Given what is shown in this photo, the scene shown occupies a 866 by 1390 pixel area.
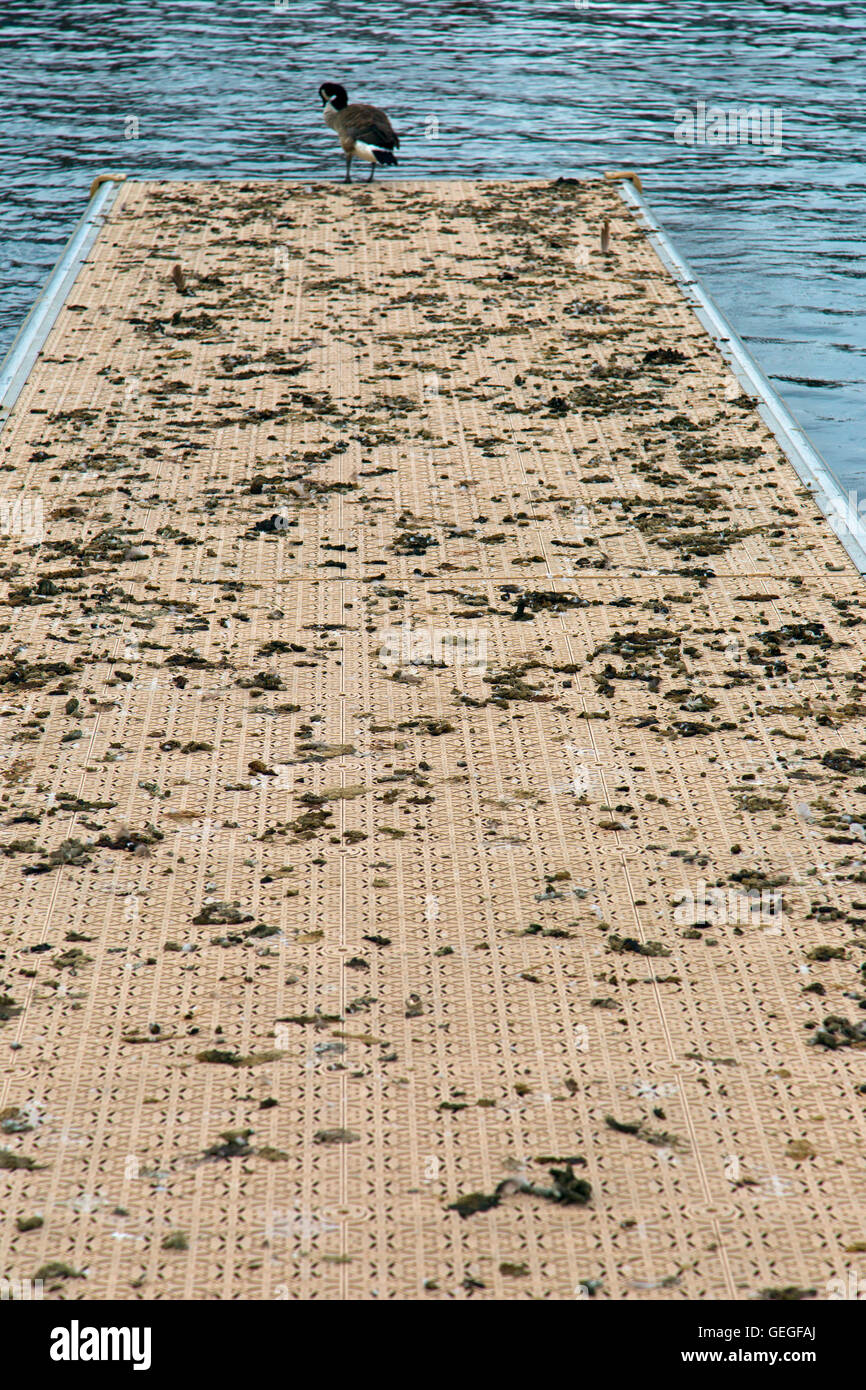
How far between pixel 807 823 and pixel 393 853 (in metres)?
0.91

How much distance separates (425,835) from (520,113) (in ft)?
35.9

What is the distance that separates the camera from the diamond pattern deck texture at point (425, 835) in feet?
7.45

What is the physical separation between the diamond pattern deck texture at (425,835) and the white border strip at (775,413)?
0.07 meters

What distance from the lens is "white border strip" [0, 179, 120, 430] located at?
217 inches

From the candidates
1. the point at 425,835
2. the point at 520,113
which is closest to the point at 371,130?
the point at 520,113

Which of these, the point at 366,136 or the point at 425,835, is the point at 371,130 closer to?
the point at 366,136

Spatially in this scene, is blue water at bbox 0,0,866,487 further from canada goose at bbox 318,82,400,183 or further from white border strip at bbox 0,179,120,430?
canada goose at bbox 318,82,400,183

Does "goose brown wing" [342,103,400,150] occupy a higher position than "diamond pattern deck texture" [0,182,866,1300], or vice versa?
"goose brown wing" [342,103,400,150]

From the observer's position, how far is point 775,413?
5.27 meters

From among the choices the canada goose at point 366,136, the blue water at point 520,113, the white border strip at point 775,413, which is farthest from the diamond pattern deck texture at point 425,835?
the canada goose at point 366,136

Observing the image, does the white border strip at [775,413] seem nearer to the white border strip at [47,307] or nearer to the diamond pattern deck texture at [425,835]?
the diamond pattern deck texture at [425,835]

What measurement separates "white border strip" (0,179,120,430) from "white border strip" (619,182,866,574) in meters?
2.77

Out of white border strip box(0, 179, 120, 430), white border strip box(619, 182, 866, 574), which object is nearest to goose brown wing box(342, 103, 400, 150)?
white border strip box(0, 179, 120, 430)

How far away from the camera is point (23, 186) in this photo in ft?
34.4
